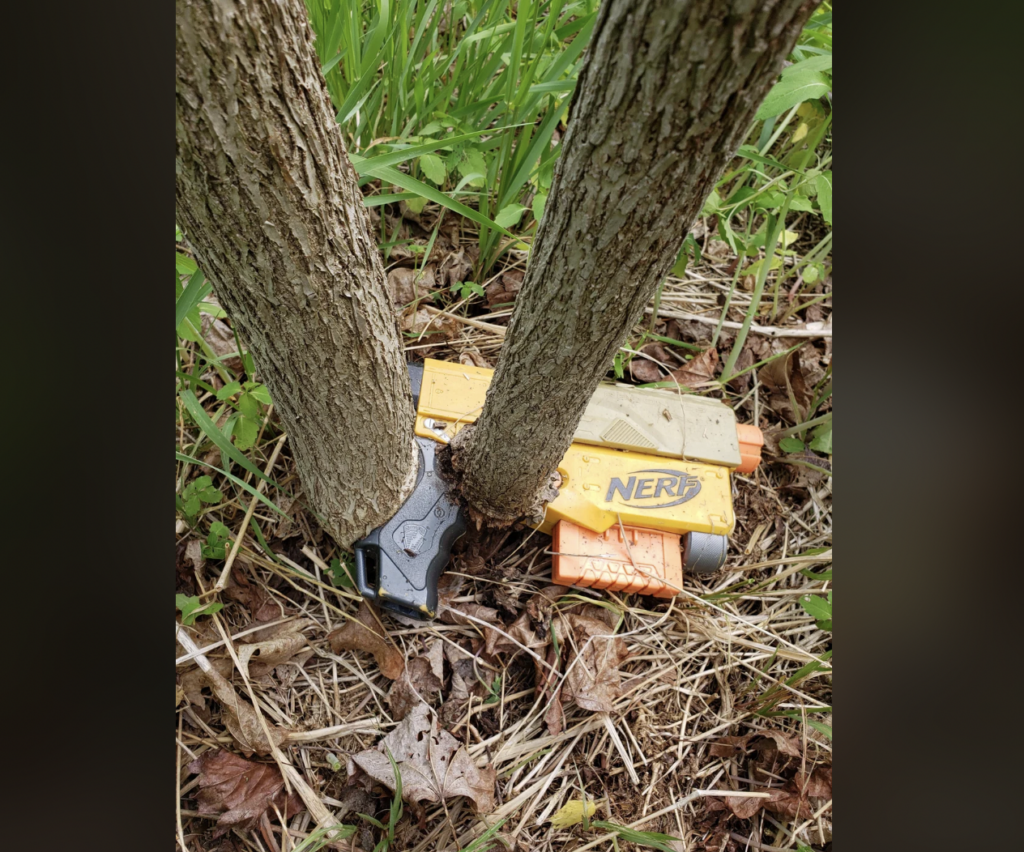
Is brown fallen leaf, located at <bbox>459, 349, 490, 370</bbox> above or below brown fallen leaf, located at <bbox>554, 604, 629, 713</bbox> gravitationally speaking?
above

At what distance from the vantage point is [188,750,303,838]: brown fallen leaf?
130cm

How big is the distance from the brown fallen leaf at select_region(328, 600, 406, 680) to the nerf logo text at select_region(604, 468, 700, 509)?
0.60 metres

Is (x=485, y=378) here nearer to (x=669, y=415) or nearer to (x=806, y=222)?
(x=669, y=415)

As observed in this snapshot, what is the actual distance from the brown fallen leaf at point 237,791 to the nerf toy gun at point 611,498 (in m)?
0.42

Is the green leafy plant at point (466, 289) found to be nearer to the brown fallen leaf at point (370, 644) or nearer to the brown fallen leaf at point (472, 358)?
the brown fallen leaf at point (472, 358)

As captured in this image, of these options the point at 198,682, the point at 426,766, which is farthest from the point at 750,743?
the point at 198,682

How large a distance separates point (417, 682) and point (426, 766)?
0.58 feet

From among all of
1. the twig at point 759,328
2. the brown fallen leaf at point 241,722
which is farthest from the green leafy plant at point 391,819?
the twig at point 759,328

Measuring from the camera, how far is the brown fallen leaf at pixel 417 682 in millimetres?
1437

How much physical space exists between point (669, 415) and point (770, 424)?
1.61 ft

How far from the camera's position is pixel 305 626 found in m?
1.48

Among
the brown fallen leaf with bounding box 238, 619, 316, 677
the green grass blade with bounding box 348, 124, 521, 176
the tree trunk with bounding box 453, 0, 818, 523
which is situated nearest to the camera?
the tree trunk with bounding box 453, 0, 818, 523

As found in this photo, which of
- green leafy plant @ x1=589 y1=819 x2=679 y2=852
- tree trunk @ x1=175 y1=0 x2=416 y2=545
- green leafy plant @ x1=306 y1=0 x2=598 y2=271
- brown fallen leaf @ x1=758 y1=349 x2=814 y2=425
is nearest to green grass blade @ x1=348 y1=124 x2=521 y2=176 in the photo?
green leafy plant @ x1=306 y1=0 x2=598 y2=271

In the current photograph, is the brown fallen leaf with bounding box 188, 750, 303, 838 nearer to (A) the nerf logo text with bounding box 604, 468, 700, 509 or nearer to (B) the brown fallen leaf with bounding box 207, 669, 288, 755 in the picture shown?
(B) the brown fallen leaf with bounding box 207, 669, 288, 755
